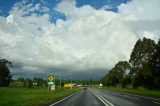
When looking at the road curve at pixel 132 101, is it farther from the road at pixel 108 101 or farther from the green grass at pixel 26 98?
the green grass at pixel 26 98

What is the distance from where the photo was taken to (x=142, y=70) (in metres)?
87.7

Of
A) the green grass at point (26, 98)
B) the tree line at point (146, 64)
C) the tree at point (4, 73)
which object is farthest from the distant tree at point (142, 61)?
the tree at point (4, 73)

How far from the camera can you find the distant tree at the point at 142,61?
87.4m

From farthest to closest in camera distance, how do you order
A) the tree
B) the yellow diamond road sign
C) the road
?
the tree, the yellow diamond road sign, the road

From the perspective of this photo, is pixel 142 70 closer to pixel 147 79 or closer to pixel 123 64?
pixel 147 79

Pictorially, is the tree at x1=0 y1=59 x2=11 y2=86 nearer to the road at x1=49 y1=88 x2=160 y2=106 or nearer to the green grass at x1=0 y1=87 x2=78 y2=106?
the green grass at x1=0 y1=87 x2=78 y2=106

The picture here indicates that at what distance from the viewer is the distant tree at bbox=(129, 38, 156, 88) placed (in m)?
87.4

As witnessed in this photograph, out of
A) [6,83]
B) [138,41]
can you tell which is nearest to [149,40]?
[138,41]

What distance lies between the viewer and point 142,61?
303 feet

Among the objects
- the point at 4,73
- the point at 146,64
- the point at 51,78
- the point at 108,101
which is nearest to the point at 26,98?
the point at 108,101

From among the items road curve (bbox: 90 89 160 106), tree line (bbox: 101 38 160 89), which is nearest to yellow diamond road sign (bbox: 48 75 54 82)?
road curve (bbox: 90 89 160 106)

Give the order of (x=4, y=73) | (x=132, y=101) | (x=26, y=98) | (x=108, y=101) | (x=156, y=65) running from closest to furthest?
(x=108, y=101) → (x=132, y=101) → (x=26, y=98) → (x=156, y=65) → (x=4, y=73)

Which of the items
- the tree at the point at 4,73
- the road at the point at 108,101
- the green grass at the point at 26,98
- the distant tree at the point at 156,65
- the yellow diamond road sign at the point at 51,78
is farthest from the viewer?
the tree at the point at 4,73

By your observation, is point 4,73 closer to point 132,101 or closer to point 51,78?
point 51,78
